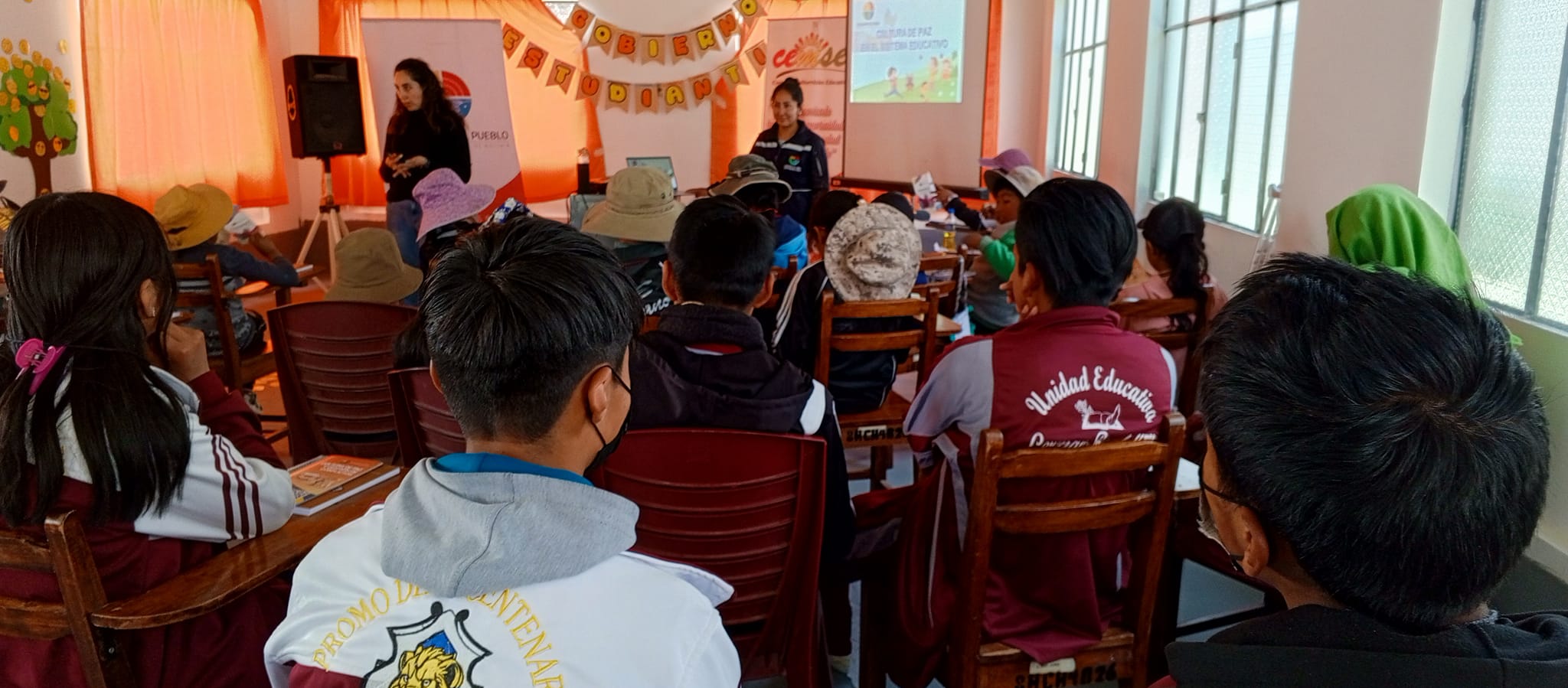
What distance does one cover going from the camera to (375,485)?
1686mm

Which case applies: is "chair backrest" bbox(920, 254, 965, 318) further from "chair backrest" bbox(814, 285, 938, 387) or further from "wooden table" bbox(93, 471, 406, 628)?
"wooden table" bbox(93, 471, 406, 628)

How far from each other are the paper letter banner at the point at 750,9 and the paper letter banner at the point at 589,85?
46.0 inches

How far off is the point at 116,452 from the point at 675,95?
663 cm

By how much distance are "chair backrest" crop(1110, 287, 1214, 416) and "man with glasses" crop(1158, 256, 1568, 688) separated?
1.80m

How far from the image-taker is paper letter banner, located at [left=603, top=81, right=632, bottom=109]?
7547 millimetres

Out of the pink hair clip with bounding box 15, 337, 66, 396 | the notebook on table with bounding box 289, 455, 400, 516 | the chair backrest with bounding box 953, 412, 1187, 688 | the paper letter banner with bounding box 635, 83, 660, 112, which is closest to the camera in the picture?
the pink hair clip with bounding box 15, 337, 66, 396

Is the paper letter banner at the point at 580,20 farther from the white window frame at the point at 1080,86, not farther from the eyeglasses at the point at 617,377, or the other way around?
the eyeglasses at the point at 617,377

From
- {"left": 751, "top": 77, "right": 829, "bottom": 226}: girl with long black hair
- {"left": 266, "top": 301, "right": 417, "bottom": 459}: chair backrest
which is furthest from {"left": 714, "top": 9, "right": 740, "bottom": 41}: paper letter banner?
{"left": 266, "top": 301, "right": 417, "bottom": 459}: chair backrest

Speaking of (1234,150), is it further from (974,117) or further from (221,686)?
(221,686)

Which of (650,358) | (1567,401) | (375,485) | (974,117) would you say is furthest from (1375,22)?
(974,117)

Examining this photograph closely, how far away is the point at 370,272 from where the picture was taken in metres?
2.88

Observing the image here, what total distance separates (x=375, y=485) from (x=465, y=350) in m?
0.93

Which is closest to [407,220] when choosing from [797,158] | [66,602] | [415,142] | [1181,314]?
[415,142]

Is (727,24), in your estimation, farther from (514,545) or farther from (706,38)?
(514,545)
